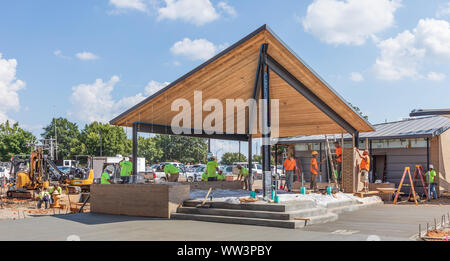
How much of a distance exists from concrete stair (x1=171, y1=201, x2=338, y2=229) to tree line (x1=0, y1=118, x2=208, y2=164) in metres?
46.8

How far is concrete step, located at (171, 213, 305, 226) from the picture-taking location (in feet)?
30.7

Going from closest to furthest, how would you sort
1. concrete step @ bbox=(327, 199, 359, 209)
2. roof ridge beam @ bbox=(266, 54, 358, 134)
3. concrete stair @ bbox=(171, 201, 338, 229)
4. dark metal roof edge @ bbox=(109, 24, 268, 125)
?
concrete stair @ bbox=(171, 201, 338, 229) < dark metal roof edge @ bbox=(109, 24, 268, 125) < concrete step @ bbox=(327, 199, 359, 209) < roof ridge beam @ bbox=(266, 54, 358, 134)

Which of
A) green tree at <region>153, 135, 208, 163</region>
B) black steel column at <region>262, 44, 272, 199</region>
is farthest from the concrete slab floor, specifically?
green tree at <region>153, 135, 208, 163</region>

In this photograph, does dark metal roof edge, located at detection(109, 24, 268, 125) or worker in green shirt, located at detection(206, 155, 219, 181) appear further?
worker in green shirt, located at detection(206, 155, 219, 181)

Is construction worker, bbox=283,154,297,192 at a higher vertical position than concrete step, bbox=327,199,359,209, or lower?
higher

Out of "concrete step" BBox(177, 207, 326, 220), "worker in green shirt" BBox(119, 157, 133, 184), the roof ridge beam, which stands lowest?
"concrete step" BBox(177, 207, 326, 220)

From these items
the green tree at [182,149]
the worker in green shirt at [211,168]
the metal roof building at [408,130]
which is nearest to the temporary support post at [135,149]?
the worker in green shirt at [211,168]

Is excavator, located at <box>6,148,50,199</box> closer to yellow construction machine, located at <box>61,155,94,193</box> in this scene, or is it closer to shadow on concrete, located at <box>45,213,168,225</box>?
yellow construction machine, located at <box>61,155,94,193</box>
